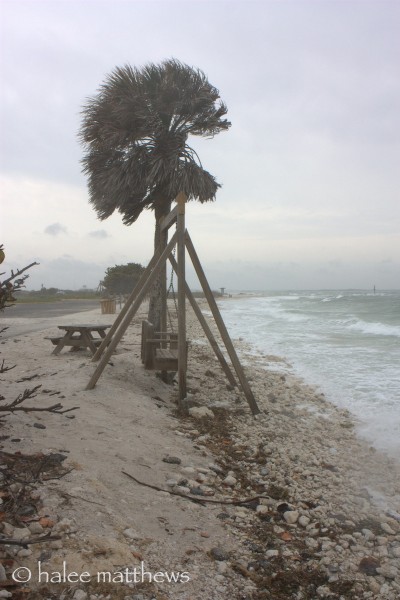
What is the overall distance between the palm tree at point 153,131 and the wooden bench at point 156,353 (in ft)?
3.91

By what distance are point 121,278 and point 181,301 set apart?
1284 inches

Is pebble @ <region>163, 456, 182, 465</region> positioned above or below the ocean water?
above

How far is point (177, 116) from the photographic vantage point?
876 cm

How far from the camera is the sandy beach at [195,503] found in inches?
101

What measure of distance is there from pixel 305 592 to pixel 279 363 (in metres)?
9.55

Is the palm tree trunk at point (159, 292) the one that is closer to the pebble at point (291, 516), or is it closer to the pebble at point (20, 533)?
the pebble at point (291, 516)

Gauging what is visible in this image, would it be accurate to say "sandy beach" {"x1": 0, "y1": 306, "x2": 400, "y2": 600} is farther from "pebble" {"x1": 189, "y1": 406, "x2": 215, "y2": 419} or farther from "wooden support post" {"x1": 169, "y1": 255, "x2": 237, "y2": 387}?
"wooden support post" {"x1": 169, "y1": 255, "x2": 237, "y2": 387}

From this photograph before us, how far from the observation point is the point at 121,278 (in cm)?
3825

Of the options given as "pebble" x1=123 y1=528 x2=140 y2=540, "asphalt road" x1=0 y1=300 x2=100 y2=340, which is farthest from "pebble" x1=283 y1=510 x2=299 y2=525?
"asphalt road" x1=0 y1=300 x2=100 y2=340

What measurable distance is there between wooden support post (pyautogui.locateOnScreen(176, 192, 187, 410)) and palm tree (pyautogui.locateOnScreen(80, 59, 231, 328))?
161 centimetres

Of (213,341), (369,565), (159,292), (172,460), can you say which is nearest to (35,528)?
(172,460)

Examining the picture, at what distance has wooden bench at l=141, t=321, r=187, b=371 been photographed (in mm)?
6922

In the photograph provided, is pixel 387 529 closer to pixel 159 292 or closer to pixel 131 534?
pixel 131 534

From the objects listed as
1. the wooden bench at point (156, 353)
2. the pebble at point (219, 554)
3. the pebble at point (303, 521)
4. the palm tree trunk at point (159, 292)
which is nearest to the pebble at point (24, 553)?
the pebble at point (219, 554)
